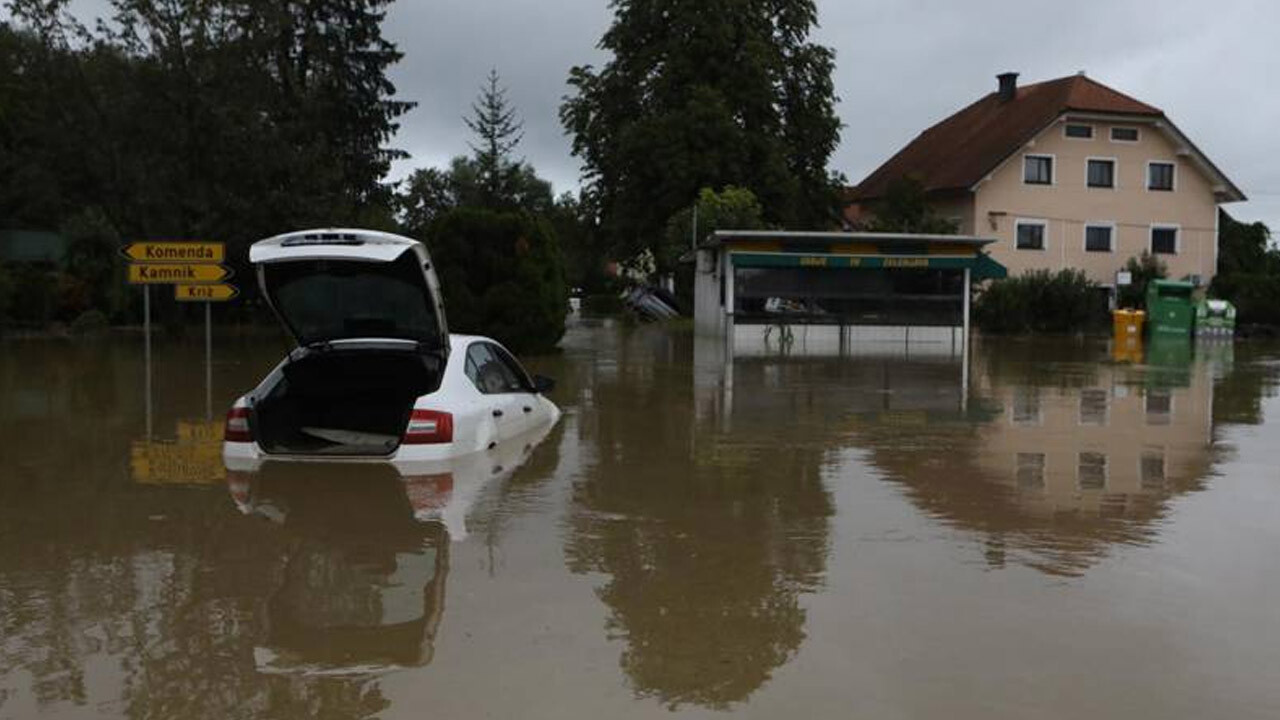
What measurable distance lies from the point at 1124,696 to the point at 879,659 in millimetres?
985

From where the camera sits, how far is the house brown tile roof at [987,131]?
44.9m

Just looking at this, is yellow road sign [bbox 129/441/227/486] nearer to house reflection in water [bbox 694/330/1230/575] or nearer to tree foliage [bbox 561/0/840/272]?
house reflection in water [bbox 694/330/1230/575]

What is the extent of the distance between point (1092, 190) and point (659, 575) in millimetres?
43860

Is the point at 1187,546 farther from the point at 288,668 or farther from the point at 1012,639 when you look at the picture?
the point at 288,668

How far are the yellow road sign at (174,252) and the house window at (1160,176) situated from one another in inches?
1613

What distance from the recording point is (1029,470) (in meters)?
10.5

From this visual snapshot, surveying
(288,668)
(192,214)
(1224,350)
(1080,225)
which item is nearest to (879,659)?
(288,668)

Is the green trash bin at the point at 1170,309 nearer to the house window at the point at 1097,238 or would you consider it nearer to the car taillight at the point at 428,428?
the house window at the point at 1097,238

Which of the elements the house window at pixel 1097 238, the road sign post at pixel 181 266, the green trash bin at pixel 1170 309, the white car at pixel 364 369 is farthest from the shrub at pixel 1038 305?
the white car at pixel 364 369

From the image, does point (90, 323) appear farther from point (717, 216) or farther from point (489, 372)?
point (489, 372)

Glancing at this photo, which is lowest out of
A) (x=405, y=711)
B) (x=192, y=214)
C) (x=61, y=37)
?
(x=405, y=711)

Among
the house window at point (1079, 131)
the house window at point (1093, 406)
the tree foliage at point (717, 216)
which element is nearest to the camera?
the house window at point (1093, 406)

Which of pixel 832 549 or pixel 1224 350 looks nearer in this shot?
pixel 832 549

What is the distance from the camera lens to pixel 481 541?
735 centimetres
